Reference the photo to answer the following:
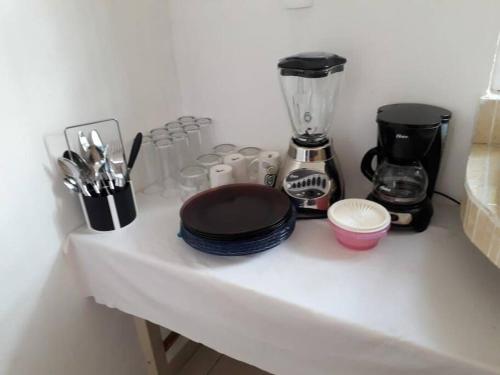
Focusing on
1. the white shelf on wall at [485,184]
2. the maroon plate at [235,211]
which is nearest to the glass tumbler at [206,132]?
the maroon plate at [235,211]

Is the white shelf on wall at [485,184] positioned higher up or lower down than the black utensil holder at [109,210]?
higher up

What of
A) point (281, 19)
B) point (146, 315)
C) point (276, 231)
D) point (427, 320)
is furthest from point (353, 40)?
point (146, 315)

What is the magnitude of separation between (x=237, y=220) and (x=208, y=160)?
0.30 metres

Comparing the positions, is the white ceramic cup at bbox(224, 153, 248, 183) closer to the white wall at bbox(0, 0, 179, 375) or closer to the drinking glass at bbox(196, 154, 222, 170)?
the drinking glass at bbox(196, 154, 222, 170)

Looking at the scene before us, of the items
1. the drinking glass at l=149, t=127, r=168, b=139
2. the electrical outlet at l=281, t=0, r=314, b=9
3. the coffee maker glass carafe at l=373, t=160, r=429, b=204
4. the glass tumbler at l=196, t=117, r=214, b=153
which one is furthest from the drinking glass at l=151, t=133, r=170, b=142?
the coffee maker glass carafe at l=373, t=160, r=429, b=204

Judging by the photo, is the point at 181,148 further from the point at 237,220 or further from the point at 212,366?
the point at 212,366

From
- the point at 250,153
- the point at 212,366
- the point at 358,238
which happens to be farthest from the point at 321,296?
the point at 212,366

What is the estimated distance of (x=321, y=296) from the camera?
70cm

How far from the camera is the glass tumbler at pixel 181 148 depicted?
113 cm

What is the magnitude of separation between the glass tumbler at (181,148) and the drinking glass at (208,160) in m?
0.07

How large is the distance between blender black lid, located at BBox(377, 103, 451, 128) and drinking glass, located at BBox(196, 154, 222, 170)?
1.47 feet

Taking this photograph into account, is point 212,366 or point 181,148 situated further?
point 212,366

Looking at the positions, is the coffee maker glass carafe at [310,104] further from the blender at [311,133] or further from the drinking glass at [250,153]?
the drinking glass at [250,153]

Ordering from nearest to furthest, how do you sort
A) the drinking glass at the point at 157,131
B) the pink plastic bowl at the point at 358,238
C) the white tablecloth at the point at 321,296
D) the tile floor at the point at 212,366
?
1. the white tablecloth at the point at 321,296
2. the pink plastic bowl at the point at 358,238
3. the drinking glass at the point at 157,131
4. the tile floor at the point at 212,366
